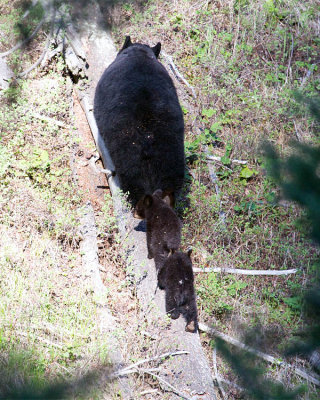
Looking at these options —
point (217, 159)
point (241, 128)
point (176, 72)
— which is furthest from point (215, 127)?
point (176, 72)

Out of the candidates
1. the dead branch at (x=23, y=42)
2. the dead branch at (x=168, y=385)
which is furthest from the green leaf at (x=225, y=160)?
the dead branch at (x=23, y=42)

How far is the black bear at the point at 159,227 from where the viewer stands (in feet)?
15.9

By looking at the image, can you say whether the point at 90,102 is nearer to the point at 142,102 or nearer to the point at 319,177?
the point at 142,102

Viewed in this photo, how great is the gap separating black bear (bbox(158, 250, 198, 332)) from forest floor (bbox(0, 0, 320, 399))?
1.46 ft

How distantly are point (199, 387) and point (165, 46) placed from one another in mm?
7669

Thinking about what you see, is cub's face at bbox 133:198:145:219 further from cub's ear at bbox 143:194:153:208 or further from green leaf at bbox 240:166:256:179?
green leaf at bbox 240:166:256:179

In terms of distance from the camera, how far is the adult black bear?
17.6ft

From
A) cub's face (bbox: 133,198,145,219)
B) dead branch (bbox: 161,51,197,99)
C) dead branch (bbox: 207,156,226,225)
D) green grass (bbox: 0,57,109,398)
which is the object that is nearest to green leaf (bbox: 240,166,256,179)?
dead branch (bbox: 207,156,226,225)

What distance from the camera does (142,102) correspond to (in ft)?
18.0

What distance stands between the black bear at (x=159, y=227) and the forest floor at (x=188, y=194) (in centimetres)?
57

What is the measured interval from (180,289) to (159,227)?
2.67 ft

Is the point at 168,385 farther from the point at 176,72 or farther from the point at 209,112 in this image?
the point at 176,72

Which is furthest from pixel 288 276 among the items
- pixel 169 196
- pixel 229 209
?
pixel 169 196

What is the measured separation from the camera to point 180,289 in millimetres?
4445
